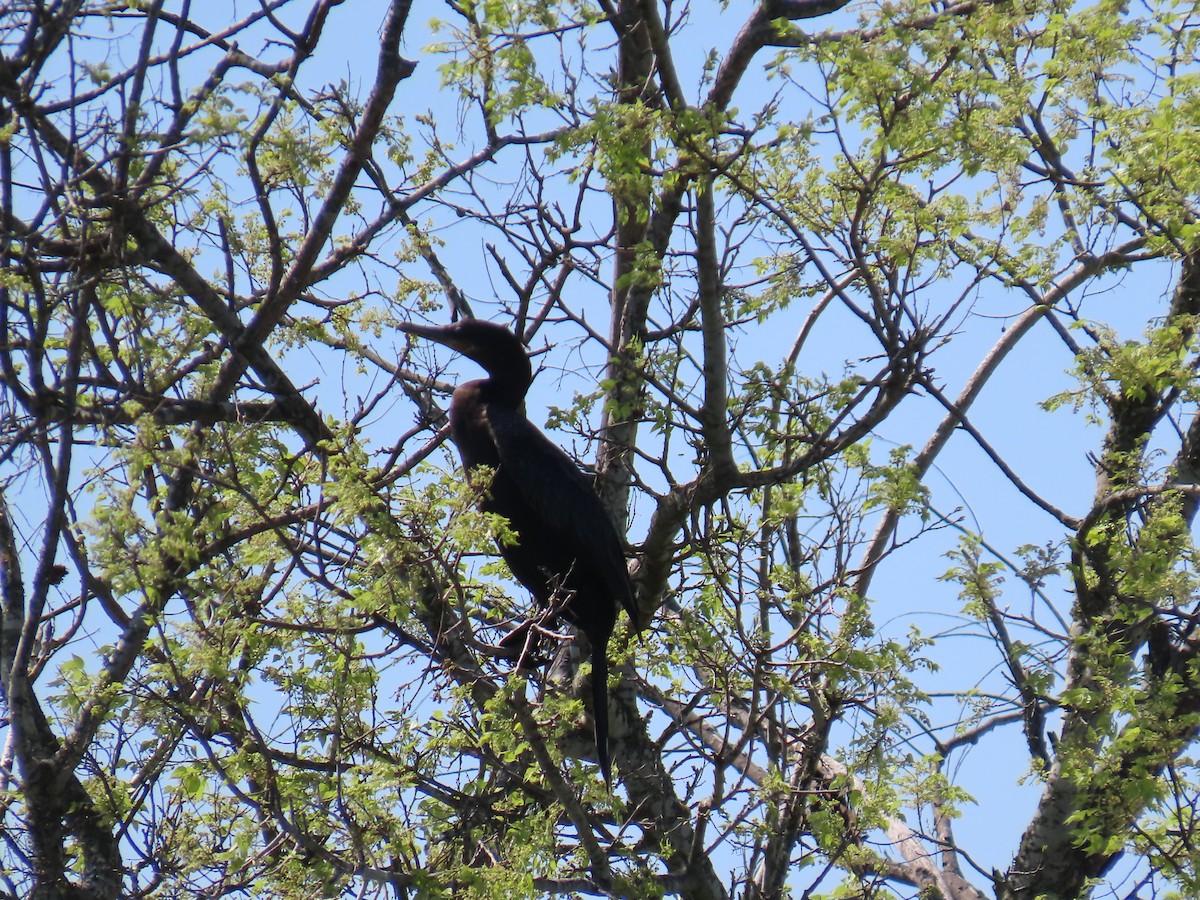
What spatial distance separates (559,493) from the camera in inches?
262

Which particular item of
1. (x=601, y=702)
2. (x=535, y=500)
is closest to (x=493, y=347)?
(x=535, y=500)

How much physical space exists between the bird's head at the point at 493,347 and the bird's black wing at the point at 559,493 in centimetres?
40

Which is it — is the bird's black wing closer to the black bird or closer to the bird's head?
the black bird

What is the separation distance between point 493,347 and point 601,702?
7.24ft

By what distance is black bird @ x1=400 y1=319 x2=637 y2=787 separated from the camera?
21.0ft

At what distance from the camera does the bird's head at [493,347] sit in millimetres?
7348

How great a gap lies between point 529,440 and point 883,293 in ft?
7.58

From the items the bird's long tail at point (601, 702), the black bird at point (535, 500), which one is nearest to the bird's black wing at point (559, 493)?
the black bird at point (535, 500)

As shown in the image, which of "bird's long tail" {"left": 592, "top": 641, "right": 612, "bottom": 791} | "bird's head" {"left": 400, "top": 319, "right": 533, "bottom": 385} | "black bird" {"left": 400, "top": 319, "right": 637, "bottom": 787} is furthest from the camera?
"bird's head" {"left": 400, "top": 319, "right": 533, "bottom": 385}

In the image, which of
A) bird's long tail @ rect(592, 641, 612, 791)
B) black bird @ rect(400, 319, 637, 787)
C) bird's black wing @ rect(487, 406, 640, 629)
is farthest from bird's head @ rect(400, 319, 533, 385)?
bird's long tail @ rect(592, 641, 612, 791)

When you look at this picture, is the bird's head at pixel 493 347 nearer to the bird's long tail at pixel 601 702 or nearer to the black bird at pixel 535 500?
the black bird at pixel 535 500

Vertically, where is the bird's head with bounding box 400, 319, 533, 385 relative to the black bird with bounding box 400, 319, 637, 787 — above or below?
above

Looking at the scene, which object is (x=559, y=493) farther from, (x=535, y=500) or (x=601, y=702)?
(x=601, y=702)

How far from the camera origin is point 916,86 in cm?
467
